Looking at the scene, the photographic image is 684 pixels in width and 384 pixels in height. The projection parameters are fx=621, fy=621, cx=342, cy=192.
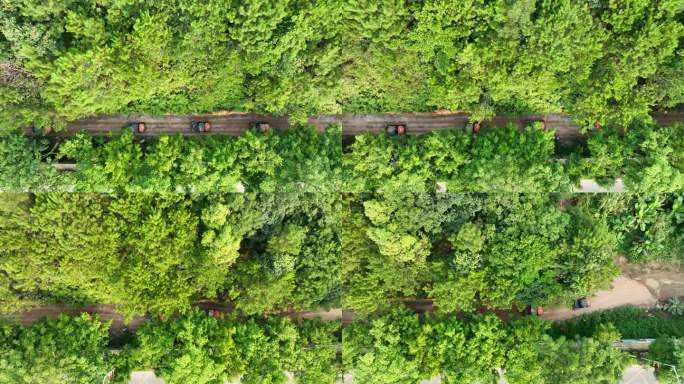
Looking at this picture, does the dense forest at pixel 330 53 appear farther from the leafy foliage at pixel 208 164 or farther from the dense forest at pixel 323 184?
the leafy foliage at pixel 208 164

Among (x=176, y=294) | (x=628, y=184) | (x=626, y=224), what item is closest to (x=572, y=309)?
(x=626, y=224)

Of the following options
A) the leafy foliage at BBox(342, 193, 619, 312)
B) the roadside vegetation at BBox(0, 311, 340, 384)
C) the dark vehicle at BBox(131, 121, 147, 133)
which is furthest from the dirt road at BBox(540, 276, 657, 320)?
the dark vehicle at BBox(131, 121, 147, 133)

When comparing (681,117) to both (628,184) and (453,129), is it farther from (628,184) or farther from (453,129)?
(453,129)

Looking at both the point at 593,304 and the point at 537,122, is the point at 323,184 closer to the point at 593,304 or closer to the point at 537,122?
the point at 537,122

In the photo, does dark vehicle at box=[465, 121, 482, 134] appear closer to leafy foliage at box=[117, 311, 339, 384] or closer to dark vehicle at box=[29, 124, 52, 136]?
leafy foliage at box=[117, 311, 339, 384]

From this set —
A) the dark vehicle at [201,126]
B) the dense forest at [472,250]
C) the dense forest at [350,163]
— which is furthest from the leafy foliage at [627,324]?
the dark vehicle at [201,126]

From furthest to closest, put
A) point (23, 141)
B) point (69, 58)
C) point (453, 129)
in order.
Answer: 1. point (453, 129)
2. point (23, 141)
3. point (69, 58)
